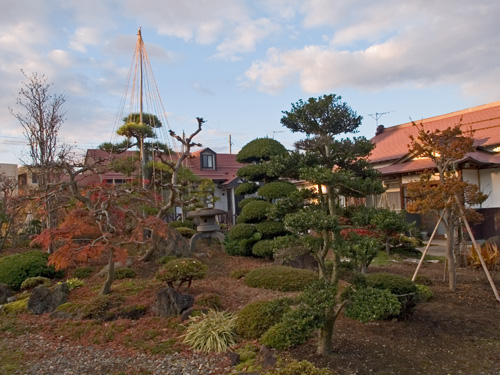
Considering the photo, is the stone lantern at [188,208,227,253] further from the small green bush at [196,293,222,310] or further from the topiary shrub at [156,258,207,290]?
the small green bush at [196,293,222,310]

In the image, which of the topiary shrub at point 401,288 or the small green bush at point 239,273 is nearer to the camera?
the topiary shrub at point 401,288

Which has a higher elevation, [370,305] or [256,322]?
[370,305]

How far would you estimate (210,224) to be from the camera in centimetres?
1339

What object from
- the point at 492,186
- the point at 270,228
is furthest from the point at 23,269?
the point at 492,186

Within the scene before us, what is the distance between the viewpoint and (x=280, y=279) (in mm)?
7805

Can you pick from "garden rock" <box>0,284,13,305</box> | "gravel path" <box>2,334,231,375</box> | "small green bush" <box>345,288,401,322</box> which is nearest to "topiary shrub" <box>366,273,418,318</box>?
"small green bush" <box>345,288,401,322</box>

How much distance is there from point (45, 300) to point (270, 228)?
20.2ft

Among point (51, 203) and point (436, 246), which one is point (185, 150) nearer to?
point (51, 203)

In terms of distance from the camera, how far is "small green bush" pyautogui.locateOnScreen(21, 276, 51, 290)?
881cm

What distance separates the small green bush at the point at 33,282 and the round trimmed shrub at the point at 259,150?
22.0 ft

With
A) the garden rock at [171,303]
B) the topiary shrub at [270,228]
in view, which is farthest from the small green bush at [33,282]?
the topiary shrub at [270,228]

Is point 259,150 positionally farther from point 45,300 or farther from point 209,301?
point 45,300

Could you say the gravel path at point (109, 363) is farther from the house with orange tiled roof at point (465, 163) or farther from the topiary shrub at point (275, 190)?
the house with orange tiled roof at point (465, 163)

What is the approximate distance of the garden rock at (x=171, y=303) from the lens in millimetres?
6148
